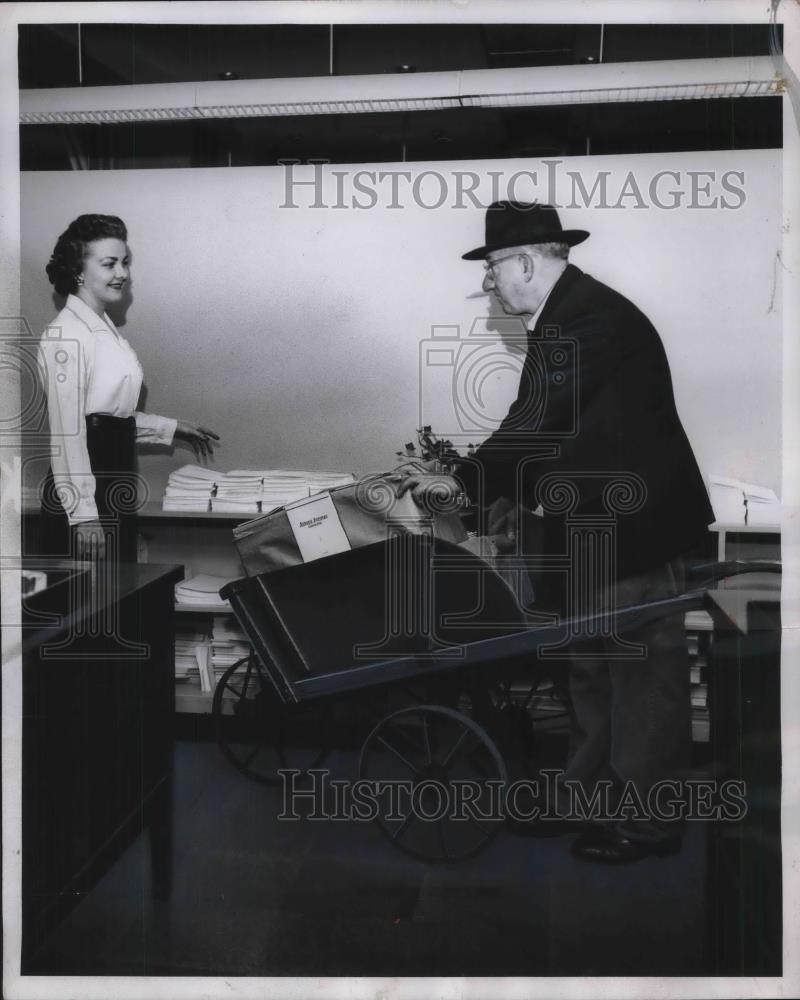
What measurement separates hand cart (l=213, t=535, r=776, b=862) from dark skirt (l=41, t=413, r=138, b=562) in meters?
0.38

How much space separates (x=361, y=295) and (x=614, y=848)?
6.32 ft

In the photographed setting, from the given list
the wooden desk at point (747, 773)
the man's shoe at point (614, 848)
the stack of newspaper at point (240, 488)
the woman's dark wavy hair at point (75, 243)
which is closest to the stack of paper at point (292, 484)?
the stack of newspaper at point (240, 488)

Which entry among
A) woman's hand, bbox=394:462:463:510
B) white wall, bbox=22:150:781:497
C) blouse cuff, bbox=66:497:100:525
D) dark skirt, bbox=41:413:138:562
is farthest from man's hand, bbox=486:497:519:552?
blouse cuff, bbox=66:497:100:525

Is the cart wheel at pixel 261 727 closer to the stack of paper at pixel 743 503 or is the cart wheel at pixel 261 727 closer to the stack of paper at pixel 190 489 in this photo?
the stack of paper at pixel 190 489

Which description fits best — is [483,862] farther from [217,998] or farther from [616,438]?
[616,438]

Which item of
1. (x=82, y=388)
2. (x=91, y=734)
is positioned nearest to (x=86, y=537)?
(x=82, y=388)

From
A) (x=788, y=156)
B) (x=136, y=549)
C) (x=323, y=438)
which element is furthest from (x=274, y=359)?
(x=788, y=156)

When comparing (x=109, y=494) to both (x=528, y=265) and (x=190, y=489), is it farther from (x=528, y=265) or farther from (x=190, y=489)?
(x=528, y=265)

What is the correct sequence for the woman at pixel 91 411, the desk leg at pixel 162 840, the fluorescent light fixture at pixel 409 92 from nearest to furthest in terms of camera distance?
the fluorescent light fixture at pixel 409 92
the woman at pixel 91 411
the desk leg at pixel 162 840

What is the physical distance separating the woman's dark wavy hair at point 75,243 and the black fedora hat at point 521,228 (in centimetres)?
110

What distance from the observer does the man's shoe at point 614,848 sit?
306 cm

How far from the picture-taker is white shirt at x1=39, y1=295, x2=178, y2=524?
3.03 meters

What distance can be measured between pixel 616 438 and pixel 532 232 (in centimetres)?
69

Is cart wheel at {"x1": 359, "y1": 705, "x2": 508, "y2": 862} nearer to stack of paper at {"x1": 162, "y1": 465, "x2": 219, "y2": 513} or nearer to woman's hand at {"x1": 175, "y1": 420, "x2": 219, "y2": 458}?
stack of paper at {"x1": 162, "y1": 465, "x2": 219, "y2": 513}
